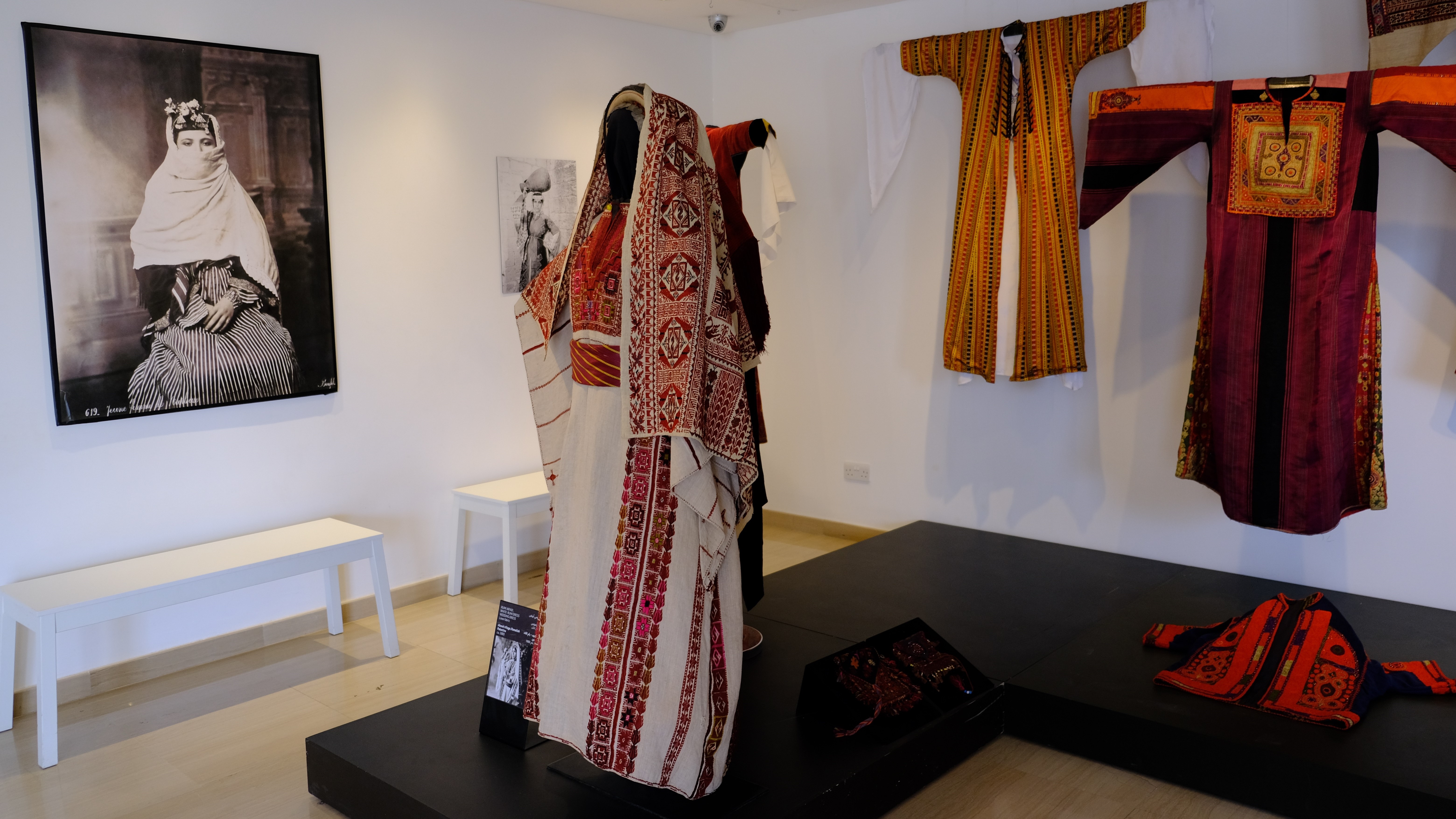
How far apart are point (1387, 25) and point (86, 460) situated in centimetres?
415

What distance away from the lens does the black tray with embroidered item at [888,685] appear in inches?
98.8

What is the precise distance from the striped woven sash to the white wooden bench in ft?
5.15

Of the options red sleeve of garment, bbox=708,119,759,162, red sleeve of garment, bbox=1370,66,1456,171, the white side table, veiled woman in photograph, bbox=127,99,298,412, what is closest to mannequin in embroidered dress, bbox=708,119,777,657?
red sleeve of garment, bbox=708,119,759,162

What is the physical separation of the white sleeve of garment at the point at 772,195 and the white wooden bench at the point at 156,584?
1.74 m

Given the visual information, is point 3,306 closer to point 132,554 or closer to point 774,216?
point 132,554

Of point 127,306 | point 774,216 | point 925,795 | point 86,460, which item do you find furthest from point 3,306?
point 925,795

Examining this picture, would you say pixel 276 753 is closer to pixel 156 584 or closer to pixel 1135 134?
pixel 156 584

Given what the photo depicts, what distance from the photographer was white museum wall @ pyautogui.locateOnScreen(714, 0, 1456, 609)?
330 cm

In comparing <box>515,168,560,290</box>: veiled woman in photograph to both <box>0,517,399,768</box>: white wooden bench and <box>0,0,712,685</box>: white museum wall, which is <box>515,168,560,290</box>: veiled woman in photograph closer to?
<box>0,0,712,685</box>: white museum wall

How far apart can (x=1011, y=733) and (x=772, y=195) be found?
207cm

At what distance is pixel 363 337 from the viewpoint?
3787 mm

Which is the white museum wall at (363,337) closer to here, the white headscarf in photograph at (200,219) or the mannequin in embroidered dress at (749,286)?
the white headscarf in photograph at (200,219)

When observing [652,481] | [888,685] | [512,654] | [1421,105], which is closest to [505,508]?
[512,654]

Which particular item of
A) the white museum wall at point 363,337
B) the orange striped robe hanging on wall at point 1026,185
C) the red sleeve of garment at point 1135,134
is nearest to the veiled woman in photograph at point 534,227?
the white museum wall at point 363,337
